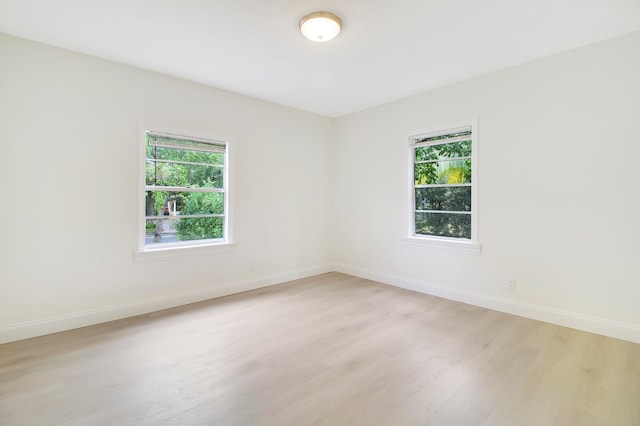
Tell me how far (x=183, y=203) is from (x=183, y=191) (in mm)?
155

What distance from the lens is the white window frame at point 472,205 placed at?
3691 millimetres

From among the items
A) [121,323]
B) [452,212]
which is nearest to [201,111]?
[121,323]

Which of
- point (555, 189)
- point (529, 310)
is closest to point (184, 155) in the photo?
point (555, 189)

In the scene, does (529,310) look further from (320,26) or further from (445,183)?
(320,26)

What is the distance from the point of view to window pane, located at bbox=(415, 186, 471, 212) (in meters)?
3.93

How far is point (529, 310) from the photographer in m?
3.27

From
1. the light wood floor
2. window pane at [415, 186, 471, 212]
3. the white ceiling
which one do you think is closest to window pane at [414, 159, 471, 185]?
window pane at [415, 186, 471, 212]

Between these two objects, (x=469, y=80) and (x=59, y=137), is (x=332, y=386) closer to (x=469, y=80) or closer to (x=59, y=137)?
(x=59, y=137)

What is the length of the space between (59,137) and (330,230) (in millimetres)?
3941

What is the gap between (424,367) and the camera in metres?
2.32

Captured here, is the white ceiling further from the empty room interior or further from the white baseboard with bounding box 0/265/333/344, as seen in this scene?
the white baseboard with bounding box 0/265/333/344

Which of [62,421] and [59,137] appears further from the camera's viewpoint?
[59,137]

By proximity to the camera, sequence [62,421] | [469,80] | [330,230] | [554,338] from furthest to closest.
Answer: [330,230]
[469,80]
[554,338]
[62,421]

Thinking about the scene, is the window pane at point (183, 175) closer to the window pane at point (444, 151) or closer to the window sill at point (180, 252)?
the window sill at point (180, 252)
